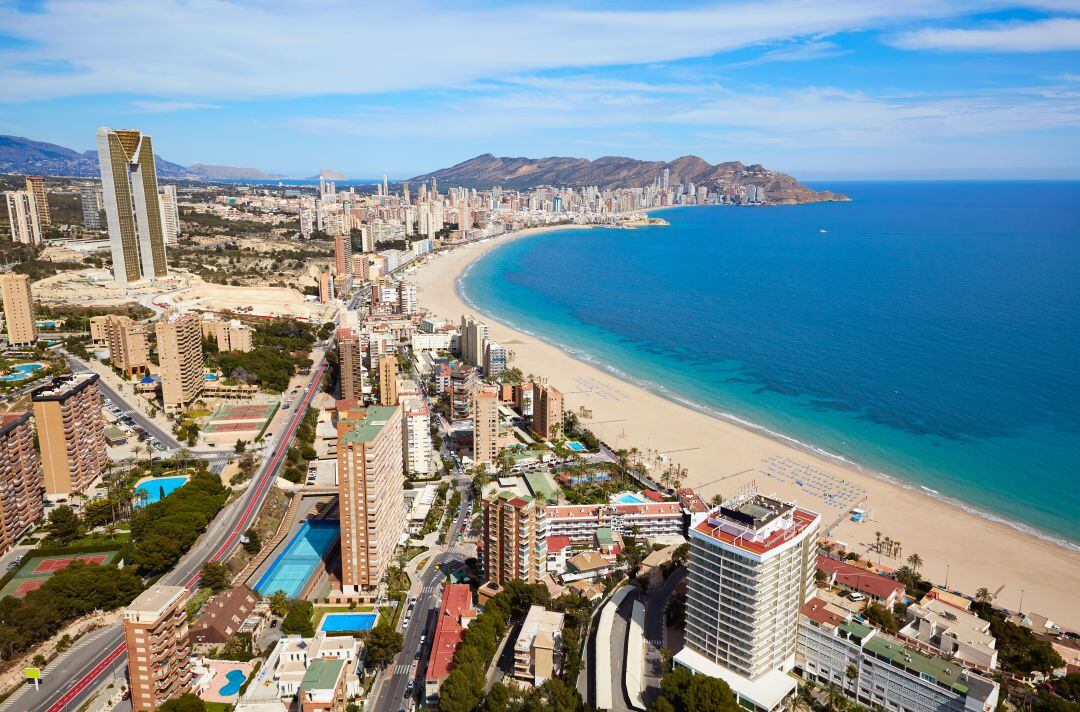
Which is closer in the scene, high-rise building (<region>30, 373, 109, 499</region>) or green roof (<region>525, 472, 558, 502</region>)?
high-rise building (<region>30, 373, 109, 499</region>)

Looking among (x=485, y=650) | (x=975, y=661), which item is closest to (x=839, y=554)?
(x=975, y=661)

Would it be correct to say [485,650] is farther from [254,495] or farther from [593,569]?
[254,495]

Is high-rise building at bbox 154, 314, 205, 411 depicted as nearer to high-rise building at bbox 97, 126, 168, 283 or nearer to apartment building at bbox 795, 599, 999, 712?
high-rise building at bbox 97, 126, 168, 283

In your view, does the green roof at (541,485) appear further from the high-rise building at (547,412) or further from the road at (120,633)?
the road at (120,633)

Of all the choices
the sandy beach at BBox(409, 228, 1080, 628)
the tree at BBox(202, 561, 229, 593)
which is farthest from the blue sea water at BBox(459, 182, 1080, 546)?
the tree at BBox(202, 561, 229, 593)

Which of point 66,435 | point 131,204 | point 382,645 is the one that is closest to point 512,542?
point 382,645

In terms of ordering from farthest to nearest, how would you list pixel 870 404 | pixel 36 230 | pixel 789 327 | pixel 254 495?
pixel 36 230 < pixel 789 327 < pixel 870 404 < pixel 254 495
